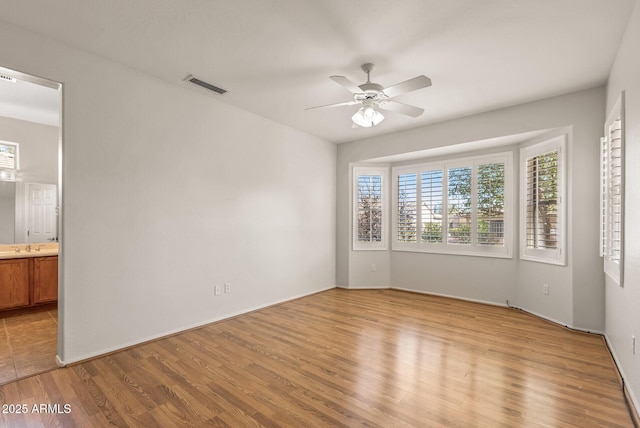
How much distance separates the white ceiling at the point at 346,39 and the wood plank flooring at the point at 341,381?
2855mm

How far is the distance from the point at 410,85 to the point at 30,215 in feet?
19.2

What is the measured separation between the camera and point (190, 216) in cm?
366

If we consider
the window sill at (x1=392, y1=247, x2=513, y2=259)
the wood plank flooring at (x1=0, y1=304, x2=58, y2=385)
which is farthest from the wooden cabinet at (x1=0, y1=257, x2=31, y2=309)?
the window sill at (x1=392, y1=247, x2=513, y2=259)

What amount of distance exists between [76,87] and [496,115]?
16.1 ft

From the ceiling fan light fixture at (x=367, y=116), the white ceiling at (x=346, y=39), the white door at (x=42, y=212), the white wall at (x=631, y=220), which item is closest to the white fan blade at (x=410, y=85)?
the ceiling fan light fixture at (x=367, y=116)

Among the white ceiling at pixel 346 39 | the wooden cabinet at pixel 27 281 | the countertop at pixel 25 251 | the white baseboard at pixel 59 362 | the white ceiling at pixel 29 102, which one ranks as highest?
the white ceiling at pixel 346 39

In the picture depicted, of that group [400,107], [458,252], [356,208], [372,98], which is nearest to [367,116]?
[372,98]

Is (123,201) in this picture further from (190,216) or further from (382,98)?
(382,98)

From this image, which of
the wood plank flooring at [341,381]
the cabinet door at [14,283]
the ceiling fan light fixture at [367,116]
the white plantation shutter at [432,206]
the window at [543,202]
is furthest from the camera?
the white plantation shutter at [432,206]

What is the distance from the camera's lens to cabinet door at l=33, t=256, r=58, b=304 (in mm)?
4324

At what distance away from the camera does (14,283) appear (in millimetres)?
4137

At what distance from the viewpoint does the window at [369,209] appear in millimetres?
5883

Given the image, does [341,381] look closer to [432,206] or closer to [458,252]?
[458,252]

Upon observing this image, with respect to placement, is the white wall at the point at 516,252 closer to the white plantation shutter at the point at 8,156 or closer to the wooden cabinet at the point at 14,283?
the wooden cabinet at the point at 14,283
